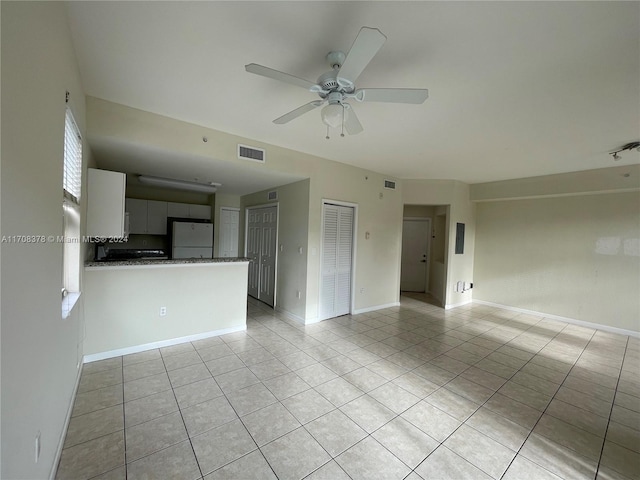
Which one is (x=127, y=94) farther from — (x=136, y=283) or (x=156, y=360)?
(x=156, y=360)

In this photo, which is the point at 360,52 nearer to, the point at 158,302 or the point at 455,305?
the point at 158,302

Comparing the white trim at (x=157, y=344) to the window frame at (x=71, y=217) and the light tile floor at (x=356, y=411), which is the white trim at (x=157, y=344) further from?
the window frame at (x=71, y=217)

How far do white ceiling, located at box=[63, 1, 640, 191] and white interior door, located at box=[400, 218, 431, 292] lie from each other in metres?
3.84

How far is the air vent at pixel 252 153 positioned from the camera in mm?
3303

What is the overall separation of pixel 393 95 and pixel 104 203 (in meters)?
2.88

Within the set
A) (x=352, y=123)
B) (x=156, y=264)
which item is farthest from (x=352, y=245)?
(x=156, y=264)

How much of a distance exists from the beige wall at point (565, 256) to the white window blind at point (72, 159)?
6.74 m


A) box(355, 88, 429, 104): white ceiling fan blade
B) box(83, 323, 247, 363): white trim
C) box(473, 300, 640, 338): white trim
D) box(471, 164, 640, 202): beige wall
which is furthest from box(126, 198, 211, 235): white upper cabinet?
box(473, 300, 640, 338): white trim

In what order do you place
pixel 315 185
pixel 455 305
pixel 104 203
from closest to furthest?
1. pixel 104 203
2. pixel 315 185
3. pixel 455 305

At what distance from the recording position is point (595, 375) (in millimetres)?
2859

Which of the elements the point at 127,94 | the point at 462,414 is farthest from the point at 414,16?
the point at 462,414

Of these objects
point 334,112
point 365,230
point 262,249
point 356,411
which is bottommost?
point 356,411

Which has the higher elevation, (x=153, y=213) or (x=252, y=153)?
(x=252, y=153)

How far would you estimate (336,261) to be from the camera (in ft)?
14.9
